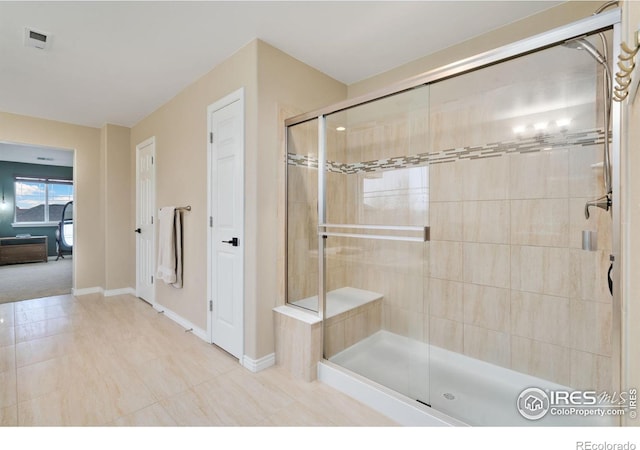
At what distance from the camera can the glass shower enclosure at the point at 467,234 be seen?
Result: 177 cm

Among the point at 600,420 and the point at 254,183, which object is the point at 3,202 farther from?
the point at 600,420

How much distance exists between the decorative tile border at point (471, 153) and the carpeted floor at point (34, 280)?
178 inches

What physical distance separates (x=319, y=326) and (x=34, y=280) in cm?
569

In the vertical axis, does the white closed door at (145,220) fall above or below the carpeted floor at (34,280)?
above

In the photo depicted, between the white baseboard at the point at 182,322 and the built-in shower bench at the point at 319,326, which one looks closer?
the built-in shower bench at the point at 319,326

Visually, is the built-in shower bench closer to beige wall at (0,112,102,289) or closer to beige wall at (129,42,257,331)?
beige wall at (129,42,257,331)

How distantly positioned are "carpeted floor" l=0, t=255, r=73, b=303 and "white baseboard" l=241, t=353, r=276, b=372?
381 centimetres

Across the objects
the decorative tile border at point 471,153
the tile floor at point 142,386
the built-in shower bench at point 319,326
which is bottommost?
the tile floor at point 142,386

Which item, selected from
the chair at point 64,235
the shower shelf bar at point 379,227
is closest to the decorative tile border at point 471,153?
the shower shelf bar at point 379,227

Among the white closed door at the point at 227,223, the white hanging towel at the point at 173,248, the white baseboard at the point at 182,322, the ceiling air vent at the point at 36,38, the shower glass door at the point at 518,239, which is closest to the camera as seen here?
the shower glass door at the point at 518,239

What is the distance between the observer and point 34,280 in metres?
5.00

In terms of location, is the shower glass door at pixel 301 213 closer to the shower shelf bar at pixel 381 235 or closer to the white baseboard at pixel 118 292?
the shower shelf bar at pixel 381 235

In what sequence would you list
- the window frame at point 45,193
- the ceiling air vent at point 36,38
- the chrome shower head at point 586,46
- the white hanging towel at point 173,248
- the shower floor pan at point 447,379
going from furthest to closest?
the window frame at point 45,193
the white hanging towel at point 173,248
the ceiling air vent at point 36,38
the shower floor pan at point 447,379
the chrome shower head at point 586,46

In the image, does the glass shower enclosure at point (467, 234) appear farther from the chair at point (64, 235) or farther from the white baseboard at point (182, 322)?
the chair at point (64, 235)
